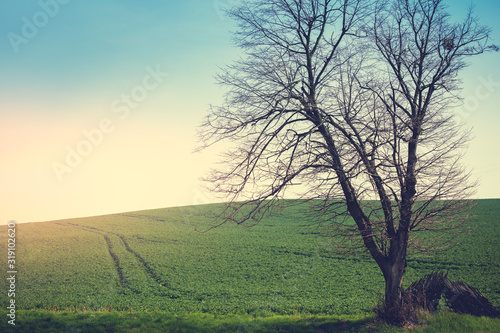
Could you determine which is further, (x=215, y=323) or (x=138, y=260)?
(x=138, y=260)

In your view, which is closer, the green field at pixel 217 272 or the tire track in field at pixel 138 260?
the green field at pixel 217 272

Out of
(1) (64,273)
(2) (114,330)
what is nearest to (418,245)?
(2) (114,330)

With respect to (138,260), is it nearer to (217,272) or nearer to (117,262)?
(117,262)

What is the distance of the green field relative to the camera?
686 inches

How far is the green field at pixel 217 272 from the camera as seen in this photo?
57.2ft

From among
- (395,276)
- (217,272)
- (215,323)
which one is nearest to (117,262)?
(217,272)

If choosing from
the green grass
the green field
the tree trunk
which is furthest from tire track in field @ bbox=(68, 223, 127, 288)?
the tree trunk

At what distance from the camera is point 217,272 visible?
78.6 ft

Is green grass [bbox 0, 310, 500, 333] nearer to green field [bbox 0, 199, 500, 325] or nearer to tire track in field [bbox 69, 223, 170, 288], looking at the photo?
green field [bbox 0, 199, 500, 325]

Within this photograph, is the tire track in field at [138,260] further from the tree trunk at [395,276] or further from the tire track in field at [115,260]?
the tree trunk at [395,276]

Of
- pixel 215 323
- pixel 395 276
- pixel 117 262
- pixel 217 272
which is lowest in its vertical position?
pixel 215 323

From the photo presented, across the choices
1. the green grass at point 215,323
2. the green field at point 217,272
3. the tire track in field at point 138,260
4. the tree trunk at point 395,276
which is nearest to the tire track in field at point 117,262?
the tire track in field at point 138,260

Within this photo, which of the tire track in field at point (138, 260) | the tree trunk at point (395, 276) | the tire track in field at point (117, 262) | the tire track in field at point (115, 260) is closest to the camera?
the tree trunk at point (395, 276)

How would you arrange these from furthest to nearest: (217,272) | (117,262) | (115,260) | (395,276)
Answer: (115,260) < (117,262) < (217,272) < (395,276)
